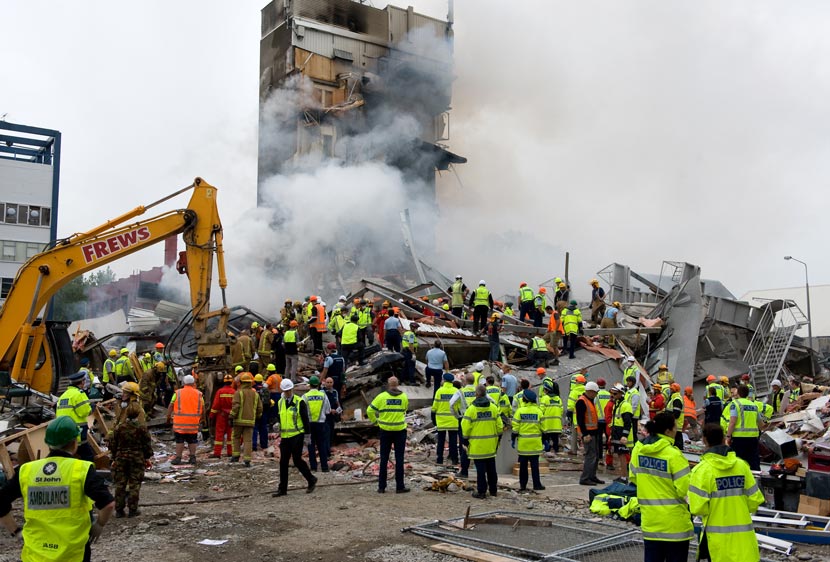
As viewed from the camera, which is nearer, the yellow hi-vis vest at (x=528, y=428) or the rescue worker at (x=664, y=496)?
the rescue worker at (x=664, y=496)

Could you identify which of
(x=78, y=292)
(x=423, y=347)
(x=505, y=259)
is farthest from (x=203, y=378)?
(x=78, y=292)

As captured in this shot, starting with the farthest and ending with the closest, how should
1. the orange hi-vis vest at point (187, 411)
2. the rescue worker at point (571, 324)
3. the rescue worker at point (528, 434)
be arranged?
the rescue worker at point (571, 324)
the orange hi-vis vest at point (187, 411)
the rescue worker at point (528, 434)

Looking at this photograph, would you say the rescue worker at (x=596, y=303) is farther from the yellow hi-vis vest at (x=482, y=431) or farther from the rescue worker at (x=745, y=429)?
the yellow hi-vis vest at (x=482, y=431)

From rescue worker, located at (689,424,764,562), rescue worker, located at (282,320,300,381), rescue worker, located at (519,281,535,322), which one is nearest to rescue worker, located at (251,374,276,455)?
rescue worker, located at (282,320,300,381)

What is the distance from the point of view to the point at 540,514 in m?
8.72

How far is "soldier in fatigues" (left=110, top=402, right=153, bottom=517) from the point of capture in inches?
344

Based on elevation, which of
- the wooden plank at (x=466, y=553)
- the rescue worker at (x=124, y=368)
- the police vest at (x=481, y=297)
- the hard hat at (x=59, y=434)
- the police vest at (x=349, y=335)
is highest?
the police vest at (x=481, y=297)

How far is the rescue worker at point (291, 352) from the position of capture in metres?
18.1

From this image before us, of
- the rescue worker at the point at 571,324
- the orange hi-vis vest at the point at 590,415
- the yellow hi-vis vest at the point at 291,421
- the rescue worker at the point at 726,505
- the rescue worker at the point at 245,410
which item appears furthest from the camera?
the rescue worker at the point at 571,324

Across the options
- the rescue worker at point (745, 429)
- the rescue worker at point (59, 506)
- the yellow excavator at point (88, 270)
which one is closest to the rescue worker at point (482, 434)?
the rescue worker at point (745, 429)

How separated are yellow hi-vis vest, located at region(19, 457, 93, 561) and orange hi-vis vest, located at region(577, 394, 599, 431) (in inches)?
319

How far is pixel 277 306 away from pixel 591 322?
14.2m

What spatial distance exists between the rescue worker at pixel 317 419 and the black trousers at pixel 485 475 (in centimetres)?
329

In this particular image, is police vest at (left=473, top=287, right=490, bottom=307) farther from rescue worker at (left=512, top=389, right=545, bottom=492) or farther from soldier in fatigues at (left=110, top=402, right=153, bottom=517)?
soldier in fatigues at (left=110, top=402, right=153, bottom=517)
